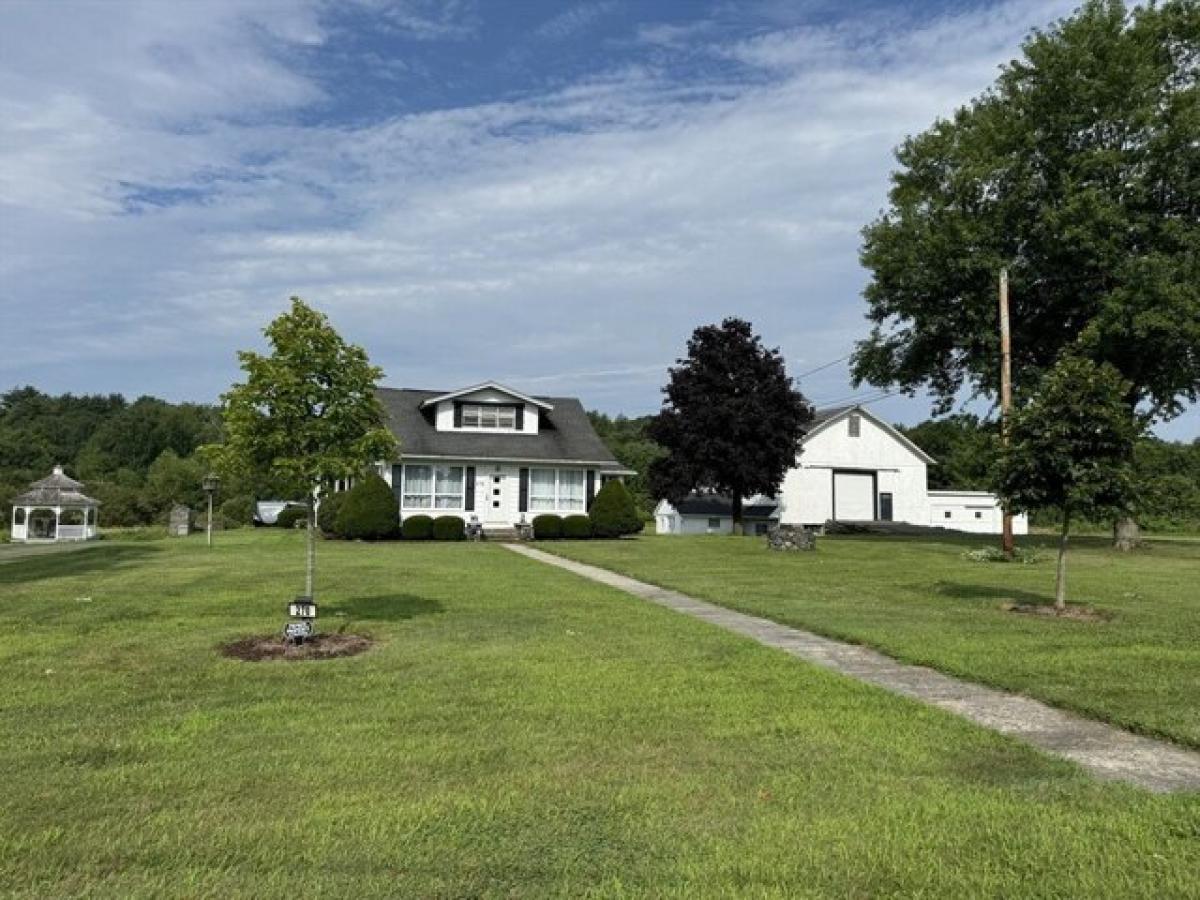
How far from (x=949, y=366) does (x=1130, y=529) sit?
313 inches

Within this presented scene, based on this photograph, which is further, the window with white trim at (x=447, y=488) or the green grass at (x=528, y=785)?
the window with white trim at (x=447, y=488)

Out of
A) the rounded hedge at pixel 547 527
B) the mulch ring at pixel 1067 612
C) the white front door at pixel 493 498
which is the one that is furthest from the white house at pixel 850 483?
the mulch ring at pixel 1067 612

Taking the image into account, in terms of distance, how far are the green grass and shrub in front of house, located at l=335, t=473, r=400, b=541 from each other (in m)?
19.4

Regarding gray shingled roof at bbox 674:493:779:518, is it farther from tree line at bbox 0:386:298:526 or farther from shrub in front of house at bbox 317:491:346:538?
tree line at bbox 0:386:298:526

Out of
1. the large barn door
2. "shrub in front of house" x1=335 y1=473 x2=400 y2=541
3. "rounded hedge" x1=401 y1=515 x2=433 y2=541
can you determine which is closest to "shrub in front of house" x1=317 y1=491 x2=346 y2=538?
"shrub in front of house" x1=335 y1=473 x2=400 y2=541

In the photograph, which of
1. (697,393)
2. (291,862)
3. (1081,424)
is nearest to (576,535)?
(697,393)

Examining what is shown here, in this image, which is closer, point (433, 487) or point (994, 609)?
point (994, 609)

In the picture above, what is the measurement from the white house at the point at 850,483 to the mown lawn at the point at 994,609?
19626 millimetres

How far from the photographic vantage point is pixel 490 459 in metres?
32.5

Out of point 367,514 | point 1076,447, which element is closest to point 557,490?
point 367,514

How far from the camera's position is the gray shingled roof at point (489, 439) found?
1286 inches

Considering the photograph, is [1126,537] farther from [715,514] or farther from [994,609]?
[715,514]

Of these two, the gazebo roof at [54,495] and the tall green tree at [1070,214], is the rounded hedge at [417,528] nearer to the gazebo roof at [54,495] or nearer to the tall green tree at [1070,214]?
the tall green tree at [1070,214]

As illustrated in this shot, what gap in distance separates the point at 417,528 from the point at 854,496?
2605 centimetres
